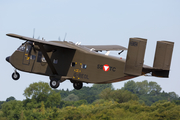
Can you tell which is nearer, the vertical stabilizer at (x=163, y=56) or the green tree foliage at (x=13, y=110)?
the vertical stabilizer at (x=163, y=56)

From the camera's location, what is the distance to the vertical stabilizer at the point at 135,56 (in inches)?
1063

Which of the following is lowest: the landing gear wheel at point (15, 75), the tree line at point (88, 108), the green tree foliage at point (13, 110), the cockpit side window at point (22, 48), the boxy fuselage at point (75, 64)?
the green tree foliage at point (13, 110)

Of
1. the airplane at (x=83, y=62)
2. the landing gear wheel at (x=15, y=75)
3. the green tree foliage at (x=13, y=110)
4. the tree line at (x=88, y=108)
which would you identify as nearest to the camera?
the airplane at (x=83, y=62)

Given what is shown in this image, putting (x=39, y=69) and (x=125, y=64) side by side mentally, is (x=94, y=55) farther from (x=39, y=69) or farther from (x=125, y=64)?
(x=39, y=69)

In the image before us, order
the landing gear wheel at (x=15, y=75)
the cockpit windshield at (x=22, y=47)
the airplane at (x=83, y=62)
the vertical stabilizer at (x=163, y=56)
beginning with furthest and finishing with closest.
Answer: the landing gear wheel at (x=15, y=75) → the cockpit windshield at (x=22, y=47) → the airplane at (x=83, y=62) → the vertical stabilizer at (x=163, y=56)

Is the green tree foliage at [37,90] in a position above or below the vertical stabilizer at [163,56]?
below

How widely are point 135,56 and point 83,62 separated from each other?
5.04 meters

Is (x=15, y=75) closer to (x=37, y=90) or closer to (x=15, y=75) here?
(x=15, y=75)

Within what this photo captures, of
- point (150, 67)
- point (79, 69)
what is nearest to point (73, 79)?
point (79, 69)

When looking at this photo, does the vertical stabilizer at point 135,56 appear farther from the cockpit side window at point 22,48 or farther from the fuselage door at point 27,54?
the cockpit side window at point 22,48

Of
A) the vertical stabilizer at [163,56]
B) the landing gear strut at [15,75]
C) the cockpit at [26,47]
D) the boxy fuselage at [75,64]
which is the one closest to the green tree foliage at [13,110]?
the landing gear strut at [15,75]

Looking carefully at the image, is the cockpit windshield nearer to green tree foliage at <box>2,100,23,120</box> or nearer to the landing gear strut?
the landing gear strut

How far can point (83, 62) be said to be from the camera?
97.6 ft

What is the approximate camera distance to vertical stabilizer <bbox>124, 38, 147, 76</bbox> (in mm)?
27000
